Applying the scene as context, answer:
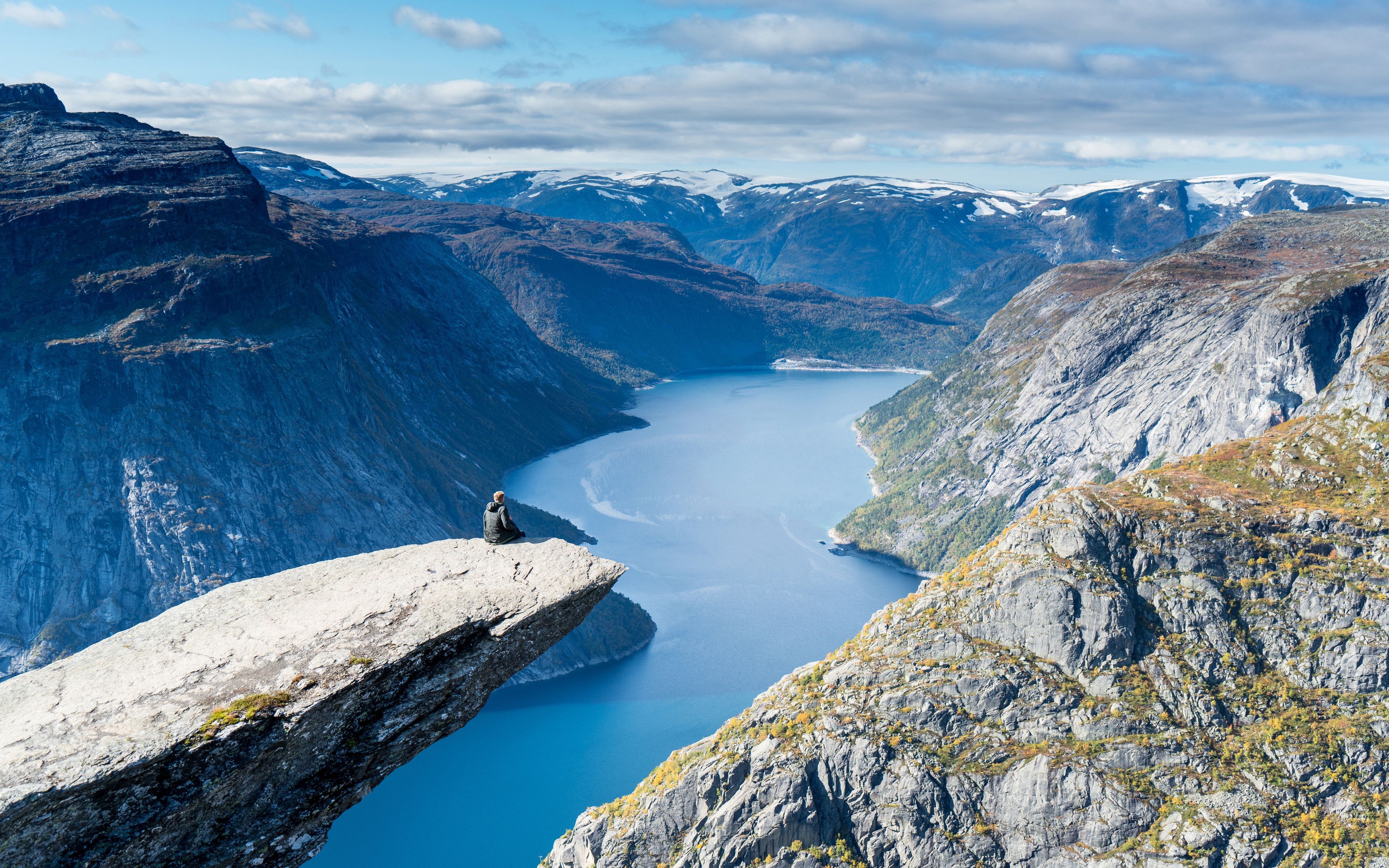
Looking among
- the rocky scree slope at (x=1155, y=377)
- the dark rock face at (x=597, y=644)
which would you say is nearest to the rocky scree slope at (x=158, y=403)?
the dark rock face at (x=597, y=644)

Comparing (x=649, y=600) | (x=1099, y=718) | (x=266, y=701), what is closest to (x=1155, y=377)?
(x=649, y=600)

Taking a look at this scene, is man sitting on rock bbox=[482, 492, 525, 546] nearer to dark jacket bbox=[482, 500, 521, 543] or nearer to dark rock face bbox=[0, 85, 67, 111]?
dark jacket bbox=[482, 500, 521, 543]

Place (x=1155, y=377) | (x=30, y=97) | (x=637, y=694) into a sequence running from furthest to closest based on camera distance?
(x=30, y=97), (x=1155, y=377), (x=637, y=694)

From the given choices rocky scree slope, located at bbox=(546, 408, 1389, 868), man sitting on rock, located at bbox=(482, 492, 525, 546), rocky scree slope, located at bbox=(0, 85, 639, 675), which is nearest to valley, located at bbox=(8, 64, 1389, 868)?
rocky scree slope, located at bbox=(546, 408, 1389, 868)

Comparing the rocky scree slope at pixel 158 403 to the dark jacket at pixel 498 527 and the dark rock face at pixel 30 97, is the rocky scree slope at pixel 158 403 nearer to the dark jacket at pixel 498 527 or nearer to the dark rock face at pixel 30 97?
the dark rock face at pixel 30 97

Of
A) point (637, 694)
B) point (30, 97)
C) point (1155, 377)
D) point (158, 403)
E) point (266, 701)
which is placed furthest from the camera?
point (30, 97)

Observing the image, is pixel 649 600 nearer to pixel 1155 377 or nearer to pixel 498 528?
pixel 1155 377
